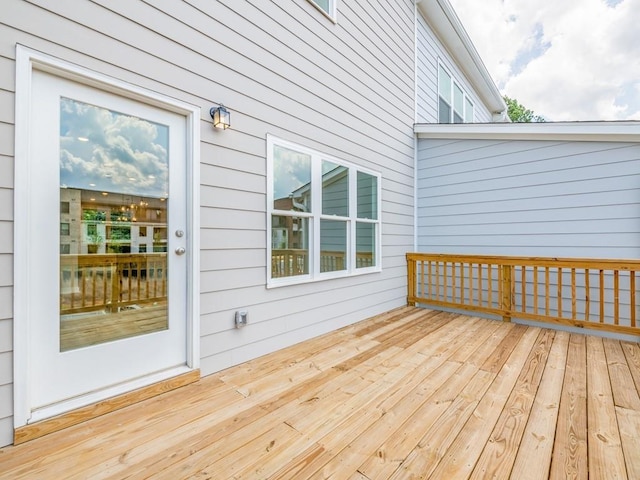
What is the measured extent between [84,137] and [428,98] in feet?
18.4

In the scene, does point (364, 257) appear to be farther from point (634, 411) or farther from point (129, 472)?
point (129, 472)

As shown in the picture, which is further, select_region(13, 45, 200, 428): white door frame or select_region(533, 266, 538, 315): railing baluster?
select_region(533, 266, 538, 315): railing baluster

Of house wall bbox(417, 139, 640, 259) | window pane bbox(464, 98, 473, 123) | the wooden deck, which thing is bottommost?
the wooden deck

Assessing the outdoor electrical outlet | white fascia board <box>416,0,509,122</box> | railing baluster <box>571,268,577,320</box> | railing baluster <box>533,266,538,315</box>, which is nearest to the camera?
the outdoor electrical outlet

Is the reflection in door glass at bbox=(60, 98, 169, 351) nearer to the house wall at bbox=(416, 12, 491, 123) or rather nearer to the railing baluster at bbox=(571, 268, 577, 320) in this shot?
the railing baluster at bbox=(571, 268, 577, 320)

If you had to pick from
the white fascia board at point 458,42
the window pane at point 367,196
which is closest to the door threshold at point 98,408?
the window pane at point 367,196

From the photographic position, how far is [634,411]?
74.3 inches

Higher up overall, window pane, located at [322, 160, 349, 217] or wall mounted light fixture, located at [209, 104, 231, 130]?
wall mounted light fixture, located at [209, 104, 231, 130]

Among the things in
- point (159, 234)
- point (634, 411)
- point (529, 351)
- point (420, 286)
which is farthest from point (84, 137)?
point (420, 286)

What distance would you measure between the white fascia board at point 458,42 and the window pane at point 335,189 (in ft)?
12.7

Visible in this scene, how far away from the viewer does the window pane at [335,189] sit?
351 cm

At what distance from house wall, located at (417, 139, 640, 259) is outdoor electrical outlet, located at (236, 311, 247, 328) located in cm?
366

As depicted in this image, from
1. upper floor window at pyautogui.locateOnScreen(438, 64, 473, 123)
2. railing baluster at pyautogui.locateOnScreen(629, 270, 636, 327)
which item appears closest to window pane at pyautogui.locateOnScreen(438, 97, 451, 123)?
upper floor window at pyautogui.locateOnScreen(438, 64, 473, 123)

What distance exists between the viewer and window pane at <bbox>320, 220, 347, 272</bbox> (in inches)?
138
